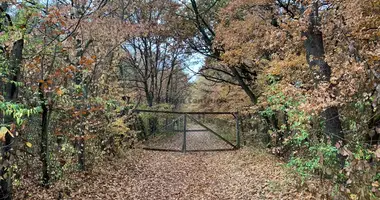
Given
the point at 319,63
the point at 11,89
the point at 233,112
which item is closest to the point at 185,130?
the point at 233,112

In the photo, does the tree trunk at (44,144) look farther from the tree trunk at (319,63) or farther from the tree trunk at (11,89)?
the tree trunk at (319,63)

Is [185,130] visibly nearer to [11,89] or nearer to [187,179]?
[187,179]

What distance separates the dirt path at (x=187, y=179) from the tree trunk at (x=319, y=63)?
1189 millimetres

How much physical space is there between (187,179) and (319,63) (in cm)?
426

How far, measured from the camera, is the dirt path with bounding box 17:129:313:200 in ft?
17.2

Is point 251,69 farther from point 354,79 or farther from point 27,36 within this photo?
point 27,36

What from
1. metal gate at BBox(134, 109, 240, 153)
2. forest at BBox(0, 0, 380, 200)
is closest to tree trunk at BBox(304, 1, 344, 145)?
forest at BBox(0, 0, 380, 200)

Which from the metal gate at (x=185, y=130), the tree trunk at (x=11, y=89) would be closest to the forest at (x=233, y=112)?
the tree trunk at (x=11, y=89)

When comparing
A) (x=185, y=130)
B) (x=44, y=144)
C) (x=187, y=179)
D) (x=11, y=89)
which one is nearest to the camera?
(x=11, y=89)

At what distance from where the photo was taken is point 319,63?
4.62m

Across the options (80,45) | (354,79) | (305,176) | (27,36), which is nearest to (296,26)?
(354,79)

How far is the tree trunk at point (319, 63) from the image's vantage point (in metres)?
4.45

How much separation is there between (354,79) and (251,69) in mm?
7311

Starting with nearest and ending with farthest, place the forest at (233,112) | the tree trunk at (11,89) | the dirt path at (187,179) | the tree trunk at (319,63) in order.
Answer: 1. the forest at (233,112)
2. the tree trunk at (11,89)
3. the tree trunk at (319,63)
4. the dirt path at (187,179)
